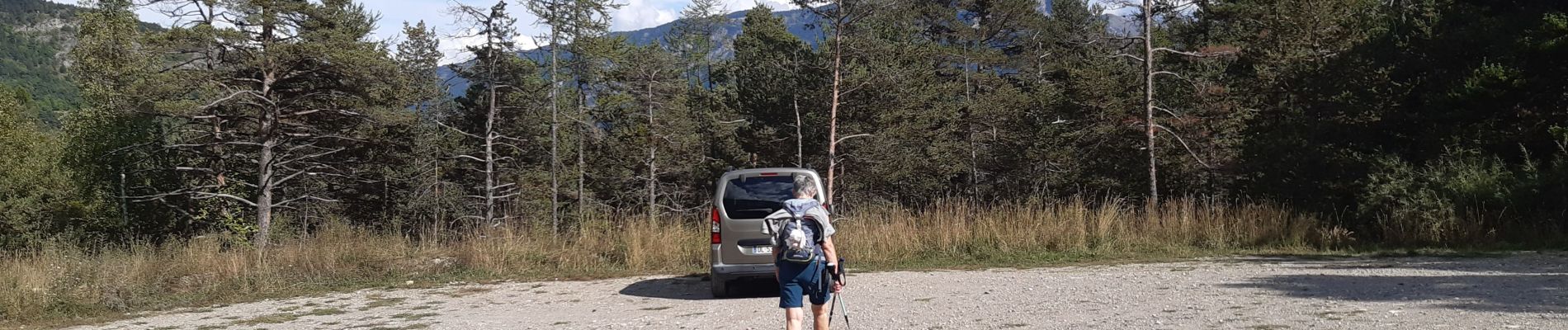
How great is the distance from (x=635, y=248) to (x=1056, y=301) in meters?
6.49

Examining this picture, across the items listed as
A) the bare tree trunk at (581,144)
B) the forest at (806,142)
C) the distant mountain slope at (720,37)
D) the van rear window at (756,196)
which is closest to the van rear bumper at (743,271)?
the van rear window at (756,196)

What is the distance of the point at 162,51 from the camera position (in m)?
24.0

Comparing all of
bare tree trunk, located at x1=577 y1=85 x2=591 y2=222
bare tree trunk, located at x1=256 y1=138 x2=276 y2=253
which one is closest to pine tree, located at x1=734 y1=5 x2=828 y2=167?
bare tree trunk, located at x1=577 y1=85 x2=591 y2=222

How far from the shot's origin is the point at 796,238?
19.3 ft

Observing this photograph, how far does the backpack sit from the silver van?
3.33 m

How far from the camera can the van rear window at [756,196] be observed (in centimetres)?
950

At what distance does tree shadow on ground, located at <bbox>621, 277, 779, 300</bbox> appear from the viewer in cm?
1020

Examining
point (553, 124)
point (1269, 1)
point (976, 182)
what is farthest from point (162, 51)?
point (1269, 1)

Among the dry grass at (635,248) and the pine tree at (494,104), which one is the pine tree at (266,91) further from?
the dry grass at (635,248)

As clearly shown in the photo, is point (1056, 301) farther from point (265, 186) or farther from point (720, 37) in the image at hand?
point (720, 37)

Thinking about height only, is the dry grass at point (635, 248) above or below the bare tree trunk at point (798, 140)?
below

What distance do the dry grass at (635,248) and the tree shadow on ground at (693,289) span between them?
1175 millimetres

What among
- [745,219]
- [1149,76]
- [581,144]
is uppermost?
[1149,76]

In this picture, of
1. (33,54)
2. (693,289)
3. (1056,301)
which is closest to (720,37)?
(693,289)
